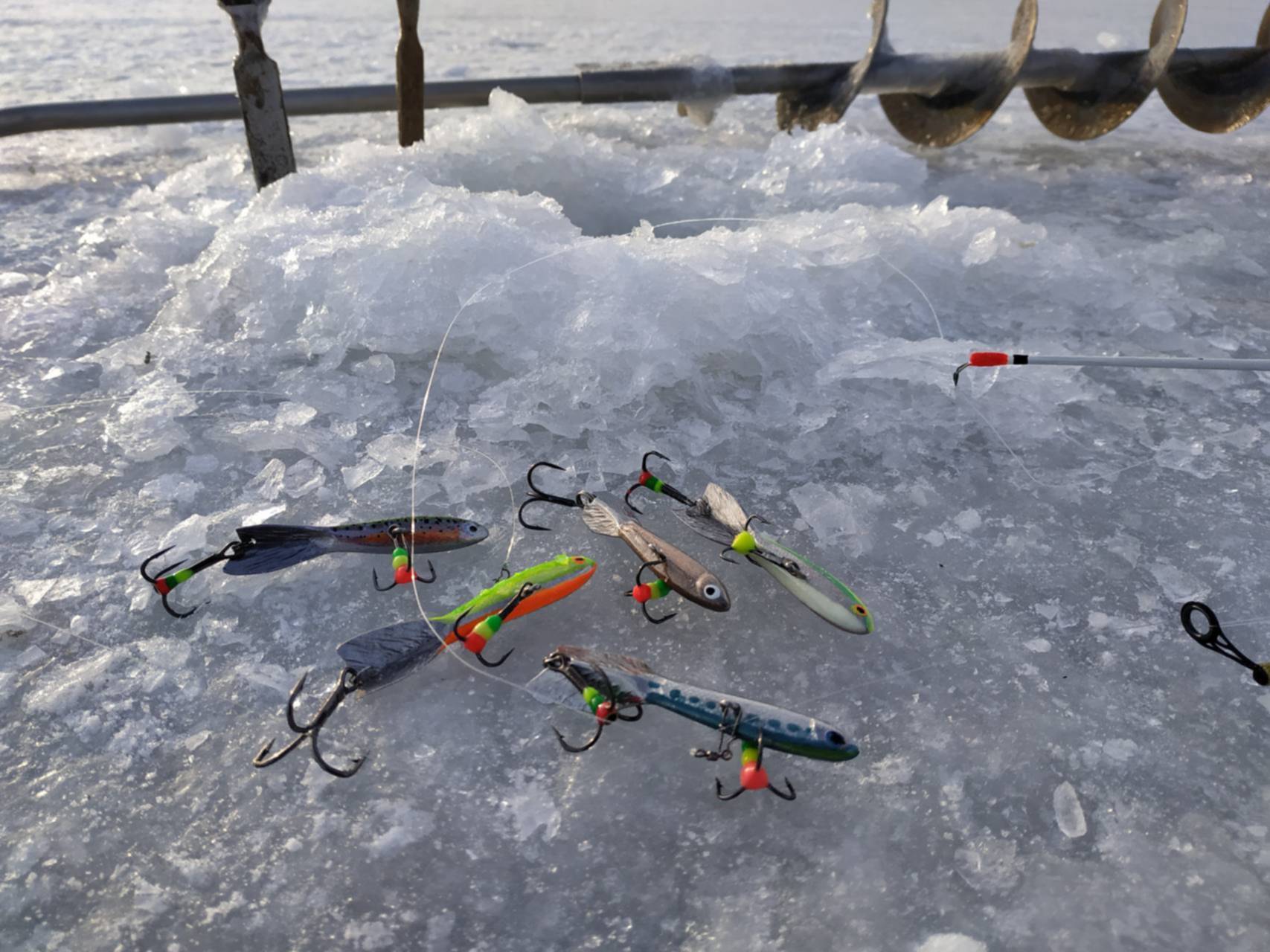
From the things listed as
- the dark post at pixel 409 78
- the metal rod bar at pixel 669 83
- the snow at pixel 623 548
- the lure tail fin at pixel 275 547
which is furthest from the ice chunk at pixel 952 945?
the metal rod bar at pixel 669 83

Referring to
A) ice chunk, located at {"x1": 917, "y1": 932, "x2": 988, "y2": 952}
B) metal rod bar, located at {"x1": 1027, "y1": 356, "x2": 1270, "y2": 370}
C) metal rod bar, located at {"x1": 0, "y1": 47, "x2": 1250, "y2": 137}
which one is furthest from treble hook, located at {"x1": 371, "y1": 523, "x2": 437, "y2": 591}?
metal rod bar, located at {"x1": 0, "y1": 47, "x2": 1250, "y2": 137}

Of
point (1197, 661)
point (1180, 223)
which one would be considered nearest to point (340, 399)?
point (1197, 661)

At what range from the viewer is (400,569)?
181 cm

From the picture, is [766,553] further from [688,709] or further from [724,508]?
[688,709]

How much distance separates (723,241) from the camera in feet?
9.25

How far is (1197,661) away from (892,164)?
295 centimetres

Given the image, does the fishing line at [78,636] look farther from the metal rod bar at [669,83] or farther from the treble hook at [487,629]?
the metal rod bar at [669,83]

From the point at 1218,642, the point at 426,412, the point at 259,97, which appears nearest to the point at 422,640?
the point at 426,412

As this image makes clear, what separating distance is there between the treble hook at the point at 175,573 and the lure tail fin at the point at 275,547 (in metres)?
0.02

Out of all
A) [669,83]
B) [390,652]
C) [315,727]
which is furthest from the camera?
[669,83]

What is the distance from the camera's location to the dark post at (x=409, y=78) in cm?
358

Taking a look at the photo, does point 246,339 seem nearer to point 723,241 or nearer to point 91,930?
point 723,241

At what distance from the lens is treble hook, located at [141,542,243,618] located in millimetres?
1750

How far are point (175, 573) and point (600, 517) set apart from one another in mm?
846
